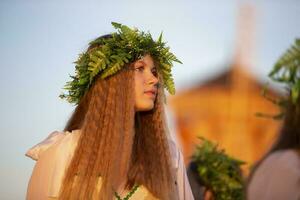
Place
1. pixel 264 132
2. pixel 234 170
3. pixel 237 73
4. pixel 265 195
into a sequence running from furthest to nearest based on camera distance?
pixel 237 73
pixel 264 132
pixel 234 170
pixel 265 195

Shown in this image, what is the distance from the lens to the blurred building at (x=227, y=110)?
3001cm

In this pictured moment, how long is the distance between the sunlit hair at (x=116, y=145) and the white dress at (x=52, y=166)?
5cm

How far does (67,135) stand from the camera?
5.76 meters

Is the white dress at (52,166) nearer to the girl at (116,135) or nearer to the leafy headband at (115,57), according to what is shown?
Answer: the girl at (116,135)

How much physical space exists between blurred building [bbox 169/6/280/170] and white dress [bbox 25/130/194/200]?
2323 cm

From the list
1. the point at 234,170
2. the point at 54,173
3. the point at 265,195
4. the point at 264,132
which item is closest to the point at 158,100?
the point at 54,173

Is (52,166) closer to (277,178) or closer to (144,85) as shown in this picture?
(144,85)

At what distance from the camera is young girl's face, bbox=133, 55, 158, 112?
5.86 metres

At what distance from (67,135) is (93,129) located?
19 centimetres

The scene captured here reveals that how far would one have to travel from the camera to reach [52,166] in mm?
5594

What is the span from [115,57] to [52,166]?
87cm

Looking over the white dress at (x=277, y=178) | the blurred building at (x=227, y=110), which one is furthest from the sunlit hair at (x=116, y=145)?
the blurred building at (x=227, y=110)

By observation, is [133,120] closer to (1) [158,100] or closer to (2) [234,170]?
(1) [158,100]

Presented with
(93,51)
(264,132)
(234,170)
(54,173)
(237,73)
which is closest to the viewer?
(54,173)
